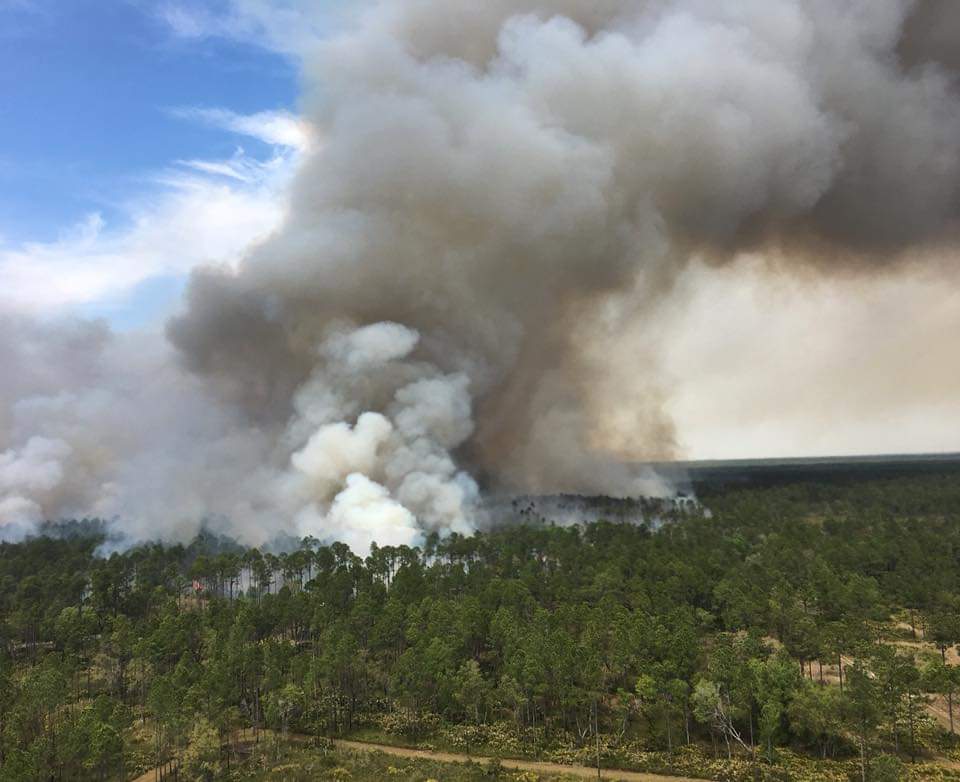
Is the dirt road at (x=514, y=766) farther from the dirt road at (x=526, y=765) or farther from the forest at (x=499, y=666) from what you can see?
the forest at (x=499, y=666)

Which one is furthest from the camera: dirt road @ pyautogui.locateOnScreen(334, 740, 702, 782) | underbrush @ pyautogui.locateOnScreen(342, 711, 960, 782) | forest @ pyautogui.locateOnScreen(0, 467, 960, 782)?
forest @ pyautogui.locateOnScreen(0, 467, 960, 782)

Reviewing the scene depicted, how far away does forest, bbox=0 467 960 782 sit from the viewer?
3575 cm

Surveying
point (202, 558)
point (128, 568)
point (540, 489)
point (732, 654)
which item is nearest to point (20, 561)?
point (128, 568)

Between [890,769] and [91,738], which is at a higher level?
[91,738]

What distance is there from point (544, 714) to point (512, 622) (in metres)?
7.13

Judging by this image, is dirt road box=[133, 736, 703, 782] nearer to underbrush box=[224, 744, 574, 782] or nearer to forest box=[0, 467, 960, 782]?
forest box=[0, 467, 960, 782]

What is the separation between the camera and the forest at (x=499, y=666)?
35750mm

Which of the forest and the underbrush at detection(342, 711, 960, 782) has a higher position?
the forest

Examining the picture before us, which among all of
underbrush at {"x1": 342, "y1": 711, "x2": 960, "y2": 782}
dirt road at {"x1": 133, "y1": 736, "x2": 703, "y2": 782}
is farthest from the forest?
dirt road at {"x1": 133, "y1": 736, "x2": 703, "y2": 782}

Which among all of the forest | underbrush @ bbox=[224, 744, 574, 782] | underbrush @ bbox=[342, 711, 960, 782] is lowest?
underbrush @ bbox=[342, 711, 960, 782]

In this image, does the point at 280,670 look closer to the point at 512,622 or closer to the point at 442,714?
the point at 442,714

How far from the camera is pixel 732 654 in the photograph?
4028 centimetres

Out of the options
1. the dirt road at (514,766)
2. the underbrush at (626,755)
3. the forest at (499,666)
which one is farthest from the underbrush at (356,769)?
the underbrush at (626,755)

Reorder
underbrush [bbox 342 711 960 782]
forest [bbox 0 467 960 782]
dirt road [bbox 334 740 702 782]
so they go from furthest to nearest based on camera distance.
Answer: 1. forest [bbox 0 467 960 782]
2. dirt road [bbox 334 740 702 782]
3. underbrush [bbox 342 711 960 782]
